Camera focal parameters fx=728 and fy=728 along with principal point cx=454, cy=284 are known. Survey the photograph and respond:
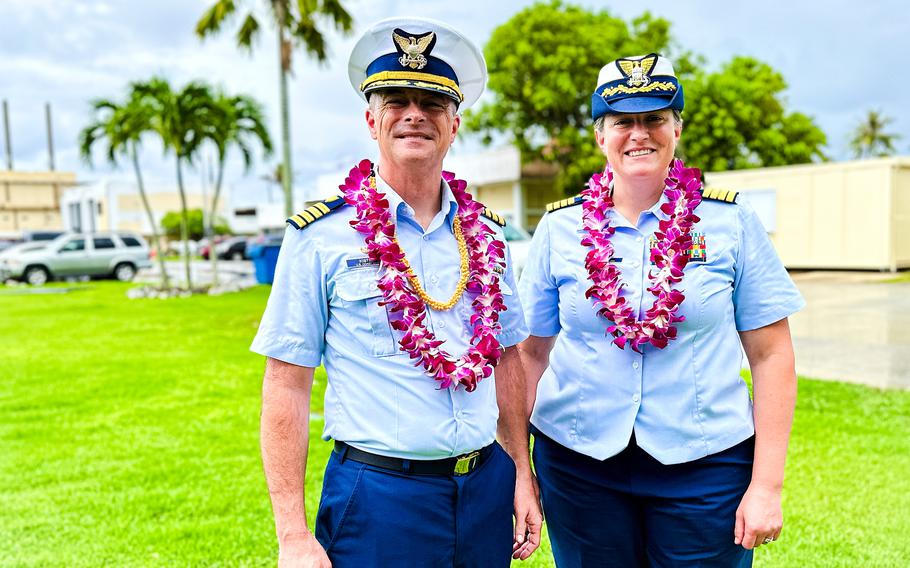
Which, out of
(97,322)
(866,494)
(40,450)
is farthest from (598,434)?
(97,322)

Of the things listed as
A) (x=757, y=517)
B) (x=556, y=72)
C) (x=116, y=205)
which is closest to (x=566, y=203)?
(x=757, y=517)

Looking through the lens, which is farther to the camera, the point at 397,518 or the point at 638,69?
the point at 638,69

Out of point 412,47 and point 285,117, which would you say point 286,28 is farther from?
point 412,47

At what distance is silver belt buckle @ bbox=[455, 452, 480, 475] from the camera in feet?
6.32

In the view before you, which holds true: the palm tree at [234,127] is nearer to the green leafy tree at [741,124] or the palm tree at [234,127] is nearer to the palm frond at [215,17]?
the palm frond at [215,17]

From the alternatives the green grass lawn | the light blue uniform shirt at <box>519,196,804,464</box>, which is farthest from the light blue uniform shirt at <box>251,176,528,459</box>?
the green grass lawn

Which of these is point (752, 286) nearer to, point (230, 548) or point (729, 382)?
point (729, 382)

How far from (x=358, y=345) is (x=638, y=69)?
109 centimetres

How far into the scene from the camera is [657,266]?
6.82 feet

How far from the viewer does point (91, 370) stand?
835 centimetres

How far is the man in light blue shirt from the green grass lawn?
2001 mm

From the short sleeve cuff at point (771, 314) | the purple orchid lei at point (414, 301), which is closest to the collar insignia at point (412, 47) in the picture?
the purple orchid lei at point (414, 301)

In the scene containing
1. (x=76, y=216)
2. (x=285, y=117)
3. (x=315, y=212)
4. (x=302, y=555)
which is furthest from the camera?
(x=76, y=216)

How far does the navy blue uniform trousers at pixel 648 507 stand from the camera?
79.7 inches
